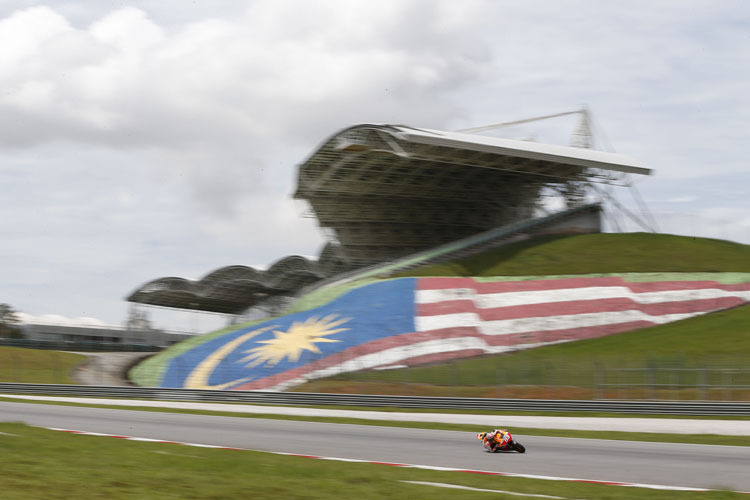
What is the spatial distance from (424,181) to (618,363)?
36.0 metres

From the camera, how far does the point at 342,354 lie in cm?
4178

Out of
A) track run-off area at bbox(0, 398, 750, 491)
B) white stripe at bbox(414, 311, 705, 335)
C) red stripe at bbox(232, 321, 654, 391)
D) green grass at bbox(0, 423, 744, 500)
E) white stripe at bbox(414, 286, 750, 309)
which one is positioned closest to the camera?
green grass at bbox(0, 423, 744, 500)

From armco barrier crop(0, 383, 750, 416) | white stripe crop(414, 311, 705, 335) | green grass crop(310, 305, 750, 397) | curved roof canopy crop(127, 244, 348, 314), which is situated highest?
curved roof canopy crop(127, 244, 348, 314)

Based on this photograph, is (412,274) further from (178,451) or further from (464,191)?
(178,451)

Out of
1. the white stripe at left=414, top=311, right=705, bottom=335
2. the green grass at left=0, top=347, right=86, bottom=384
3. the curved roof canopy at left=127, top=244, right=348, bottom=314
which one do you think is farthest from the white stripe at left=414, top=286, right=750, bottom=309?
the curved roof canopy at left=127, top=244, right=348, bottom=314

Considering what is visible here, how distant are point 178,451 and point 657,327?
38988 millimetres

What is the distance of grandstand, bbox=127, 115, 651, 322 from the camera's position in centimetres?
5700

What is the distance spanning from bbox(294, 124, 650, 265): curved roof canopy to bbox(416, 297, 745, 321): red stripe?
1232 centimetres

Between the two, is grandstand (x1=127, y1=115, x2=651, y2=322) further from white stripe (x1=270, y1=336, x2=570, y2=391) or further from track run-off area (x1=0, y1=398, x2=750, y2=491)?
track run-off area (x1=0, y1=398, x2=750, y2=491)

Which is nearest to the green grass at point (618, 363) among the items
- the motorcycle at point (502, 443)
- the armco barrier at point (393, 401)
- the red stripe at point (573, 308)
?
the red stripe at point (573, 308)

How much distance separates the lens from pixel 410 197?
68125 mm

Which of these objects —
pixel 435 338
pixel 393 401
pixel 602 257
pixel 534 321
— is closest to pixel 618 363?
pixel 393 401

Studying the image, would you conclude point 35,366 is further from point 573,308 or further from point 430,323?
point 573,308

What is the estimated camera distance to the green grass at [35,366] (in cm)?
4878
